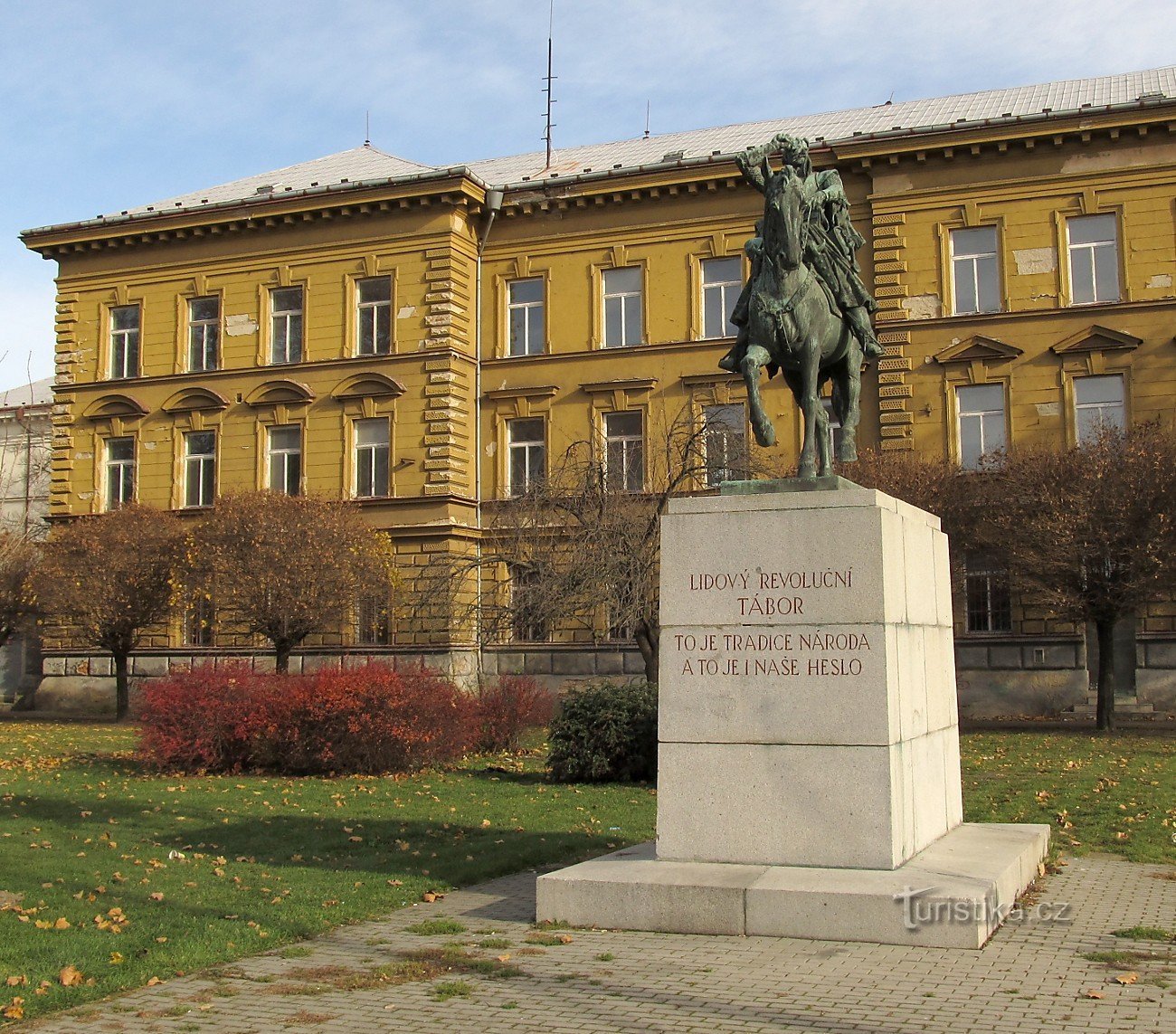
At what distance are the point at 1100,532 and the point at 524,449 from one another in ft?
57.7

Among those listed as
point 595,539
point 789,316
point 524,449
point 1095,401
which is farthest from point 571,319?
point 789,316

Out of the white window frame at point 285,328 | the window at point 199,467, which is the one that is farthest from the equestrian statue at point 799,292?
the window at point 199,467

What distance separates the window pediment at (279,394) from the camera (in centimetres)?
4225

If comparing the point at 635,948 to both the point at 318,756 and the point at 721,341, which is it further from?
the point at 721,341

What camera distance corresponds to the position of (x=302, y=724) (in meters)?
21.0

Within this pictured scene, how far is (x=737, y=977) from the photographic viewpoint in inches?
321

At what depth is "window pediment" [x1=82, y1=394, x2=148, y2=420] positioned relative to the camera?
146 ft

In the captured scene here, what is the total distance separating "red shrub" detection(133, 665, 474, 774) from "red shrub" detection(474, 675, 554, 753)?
2639 mm

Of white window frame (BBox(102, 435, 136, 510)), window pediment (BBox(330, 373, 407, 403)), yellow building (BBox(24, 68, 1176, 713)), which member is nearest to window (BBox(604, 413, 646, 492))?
yellow building (BBox(24, 68, 1176, 713))

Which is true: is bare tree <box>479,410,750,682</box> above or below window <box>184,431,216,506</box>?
below

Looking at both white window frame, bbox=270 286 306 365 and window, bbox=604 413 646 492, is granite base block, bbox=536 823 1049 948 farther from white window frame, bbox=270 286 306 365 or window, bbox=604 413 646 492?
white window frame, bbox=270 286 306 365

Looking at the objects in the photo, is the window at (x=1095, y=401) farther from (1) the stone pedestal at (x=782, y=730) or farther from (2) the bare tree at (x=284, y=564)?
(1) the stone pedestal at (x=782, y=730)

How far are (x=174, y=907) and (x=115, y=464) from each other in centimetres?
3680

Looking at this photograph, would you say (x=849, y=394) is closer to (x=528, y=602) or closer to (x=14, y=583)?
(x=528, y=602)
